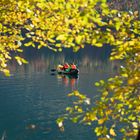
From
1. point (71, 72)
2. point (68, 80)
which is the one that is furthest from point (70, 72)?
point (68, 80)

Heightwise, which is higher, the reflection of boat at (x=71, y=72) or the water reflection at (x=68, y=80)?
the reflection of boat at (x=71, y=72)

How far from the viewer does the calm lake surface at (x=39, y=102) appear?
4159 cm

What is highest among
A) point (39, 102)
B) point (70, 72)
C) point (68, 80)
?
point (70, 72)

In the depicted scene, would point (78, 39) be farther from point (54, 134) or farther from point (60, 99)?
point (60, 99)

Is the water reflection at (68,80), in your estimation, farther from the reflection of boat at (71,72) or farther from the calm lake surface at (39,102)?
the reflection of boat at (71,72)

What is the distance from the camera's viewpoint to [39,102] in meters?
60.1

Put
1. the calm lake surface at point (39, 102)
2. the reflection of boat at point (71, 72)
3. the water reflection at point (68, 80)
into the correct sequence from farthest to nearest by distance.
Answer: the reflection of boat at point (71, 72), the water reflection at point (68, 80), the calm lake surface at point (39, 102)

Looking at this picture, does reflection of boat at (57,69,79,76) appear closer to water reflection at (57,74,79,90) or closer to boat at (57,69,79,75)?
boat at (57,69,79,75)

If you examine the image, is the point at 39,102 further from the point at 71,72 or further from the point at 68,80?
the point at 71,72

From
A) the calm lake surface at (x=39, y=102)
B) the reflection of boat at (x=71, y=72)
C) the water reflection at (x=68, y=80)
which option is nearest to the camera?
the calm lake surface at (x=39, y=102)

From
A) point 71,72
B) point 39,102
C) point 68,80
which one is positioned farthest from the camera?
point 71,72

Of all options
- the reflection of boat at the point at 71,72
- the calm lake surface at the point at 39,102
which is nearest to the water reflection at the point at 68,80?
the calm lake surface at the point at 39,102

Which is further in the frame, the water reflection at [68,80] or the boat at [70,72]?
the boat at [70,72]

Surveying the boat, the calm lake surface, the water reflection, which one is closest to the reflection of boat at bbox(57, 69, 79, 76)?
the boat
